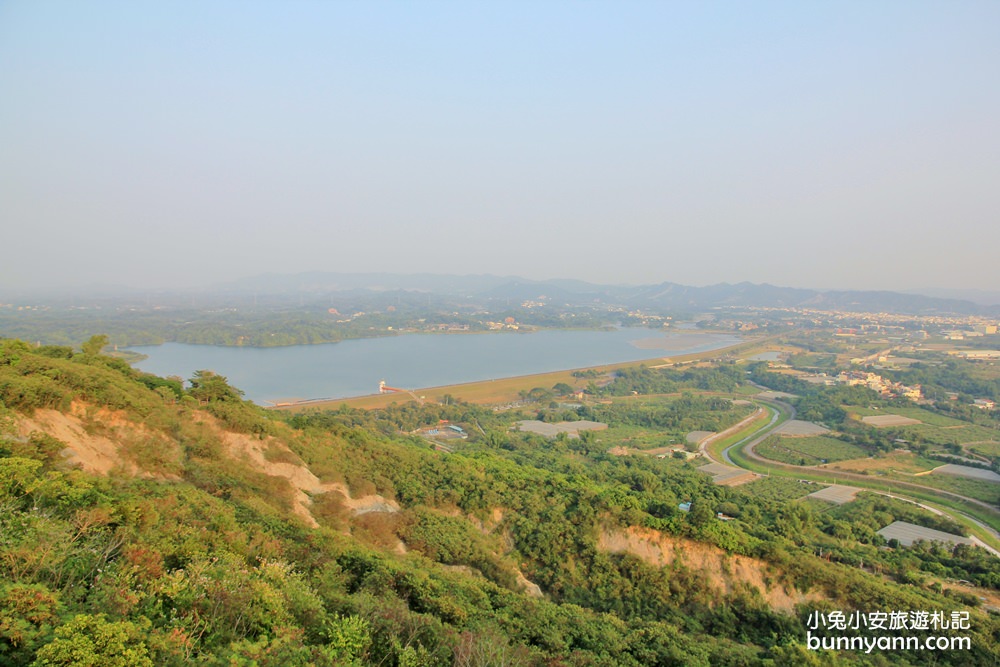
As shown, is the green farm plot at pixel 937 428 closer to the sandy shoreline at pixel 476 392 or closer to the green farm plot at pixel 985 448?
the green farm plot at pixel 985 448

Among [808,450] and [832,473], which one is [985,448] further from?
[832,473]

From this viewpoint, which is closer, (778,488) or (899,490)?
(778,488)

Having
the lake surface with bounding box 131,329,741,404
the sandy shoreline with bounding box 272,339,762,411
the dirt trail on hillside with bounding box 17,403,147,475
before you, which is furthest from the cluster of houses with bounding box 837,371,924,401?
the dirt trail on hillside with bounding box 17,403,147,475

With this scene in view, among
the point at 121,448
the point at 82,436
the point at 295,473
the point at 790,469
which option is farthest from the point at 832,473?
the point at 82,436

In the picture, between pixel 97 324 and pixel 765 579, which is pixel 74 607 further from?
pixel 97 324

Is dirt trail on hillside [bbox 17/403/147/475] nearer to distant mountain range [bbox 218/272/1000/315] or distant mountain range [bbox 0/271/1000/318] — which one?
distant mountain range [bbox 0/271/1000/318]

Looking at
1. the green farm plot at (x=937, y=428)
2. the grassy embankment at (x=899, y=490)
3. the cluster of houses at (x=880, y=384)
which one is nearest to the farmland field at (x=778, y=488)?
the grassy embankment at (x=899, y=490)

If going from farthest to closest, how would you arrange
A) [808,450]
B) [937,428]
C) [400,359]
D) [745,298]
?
[745,298] → [400,359] → [937,428] → [808,450]
